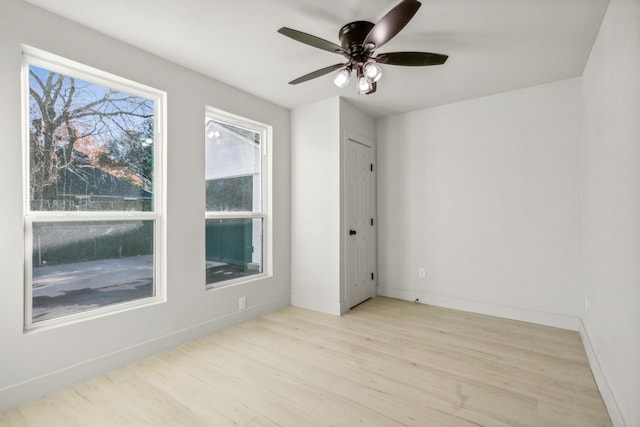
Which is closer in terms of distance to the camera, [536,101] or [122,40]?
[122,40]

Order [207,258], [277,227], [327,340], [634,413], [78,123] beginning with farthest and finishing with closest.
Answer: [277,227] < [207,258] < [327,340] < [78,123] < [634,413]

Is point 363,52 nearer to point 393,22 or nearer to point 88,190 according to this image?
point 393,22

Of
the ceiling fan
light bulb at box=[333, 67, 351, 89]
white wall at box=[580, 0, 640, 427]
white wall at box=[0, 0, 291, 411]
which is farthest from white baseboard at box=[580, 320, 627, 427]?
white wall at box=[0, 0, 291, 411]

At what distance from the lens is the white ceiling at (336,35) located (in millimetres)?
1980

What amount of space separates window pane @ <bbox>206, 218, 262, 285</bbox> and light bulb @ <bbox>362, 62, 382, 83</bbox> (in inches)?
83.8

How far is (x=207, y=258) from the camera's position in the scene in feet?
10.4

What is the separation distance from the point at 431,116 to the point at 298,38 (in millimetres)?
2571

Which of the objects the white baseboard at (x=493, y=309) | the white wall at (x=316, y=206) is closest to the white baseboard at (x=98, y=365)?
the white wall at (x=316, y=206)

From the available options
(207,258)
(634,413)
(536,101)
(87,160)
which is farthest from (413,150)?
(87,160)

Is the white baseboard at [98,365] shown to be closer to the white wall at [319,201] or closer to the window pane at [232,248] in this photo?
the window pane at [232,248]

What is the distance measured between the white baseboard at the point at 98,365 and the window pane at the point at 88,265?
40 cm

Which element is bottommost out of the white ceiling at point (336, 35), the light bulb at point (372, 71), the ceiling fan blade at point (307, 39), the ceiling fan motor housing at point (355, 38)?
the light bulb at point (372, 71)

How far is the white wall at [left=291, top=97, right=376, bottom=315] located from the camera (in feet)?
11.9

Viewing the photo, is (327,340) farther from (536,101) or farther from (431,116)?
(536,101)
